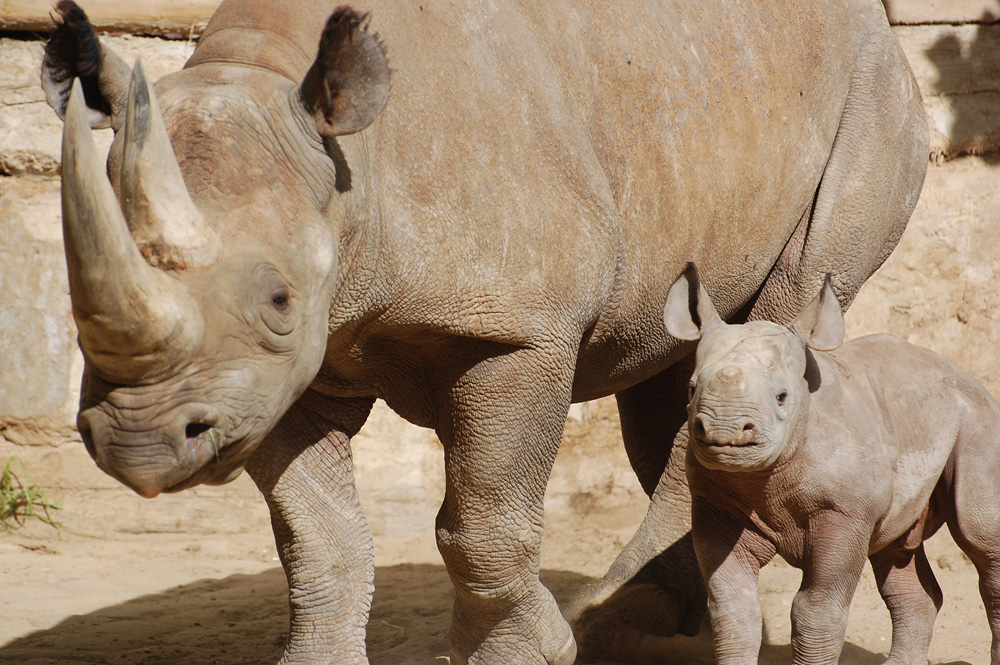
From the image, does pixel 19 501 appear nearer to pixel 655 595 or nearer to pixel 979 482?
pixel 655 595

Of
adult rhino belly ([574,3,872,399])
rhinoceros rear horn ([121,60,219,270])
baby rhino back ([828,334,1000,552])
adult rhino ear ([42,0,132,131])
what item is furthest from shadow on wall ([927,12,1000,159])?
rhinoceros rear horn ([121,60,219,270])

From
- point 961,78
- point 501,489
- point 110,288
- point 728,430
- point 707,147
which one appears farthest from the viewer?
point 961,78

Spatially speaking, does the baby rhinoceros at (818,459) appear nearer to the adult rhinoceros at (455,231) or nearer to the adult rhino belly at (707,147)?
the adult rhino belly at (707,147)

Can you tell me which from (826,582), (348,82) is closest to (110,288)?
(348,82)

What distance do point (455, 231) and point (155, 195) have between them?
1004mm

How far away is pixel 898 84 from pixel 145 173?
130 inches

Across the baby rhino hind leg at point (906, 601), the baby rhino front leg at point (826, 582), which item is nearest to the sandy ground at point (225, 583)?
the baby rhino hind leg at point (906, 601)

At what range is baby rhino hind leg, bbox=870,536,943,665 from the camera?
4.28 meters

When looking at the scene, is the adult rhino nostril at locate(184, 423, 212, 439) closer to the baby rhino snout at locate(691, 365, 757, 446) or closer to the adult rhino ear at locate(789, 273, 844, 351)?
the baby rhino snout at locate(691, 365, 757, 446)

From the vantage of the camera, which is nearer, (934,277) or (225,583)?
(225,583)

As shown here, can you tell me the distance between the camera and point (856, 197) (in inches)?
186

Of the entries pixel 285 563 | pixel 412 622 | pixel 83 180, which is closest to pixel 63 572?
pixel 412 622

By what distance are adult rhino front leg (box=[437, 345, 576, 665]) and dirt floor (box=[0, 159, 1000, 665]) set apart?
0.92 meters

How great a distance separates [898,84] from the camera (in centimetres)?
489
